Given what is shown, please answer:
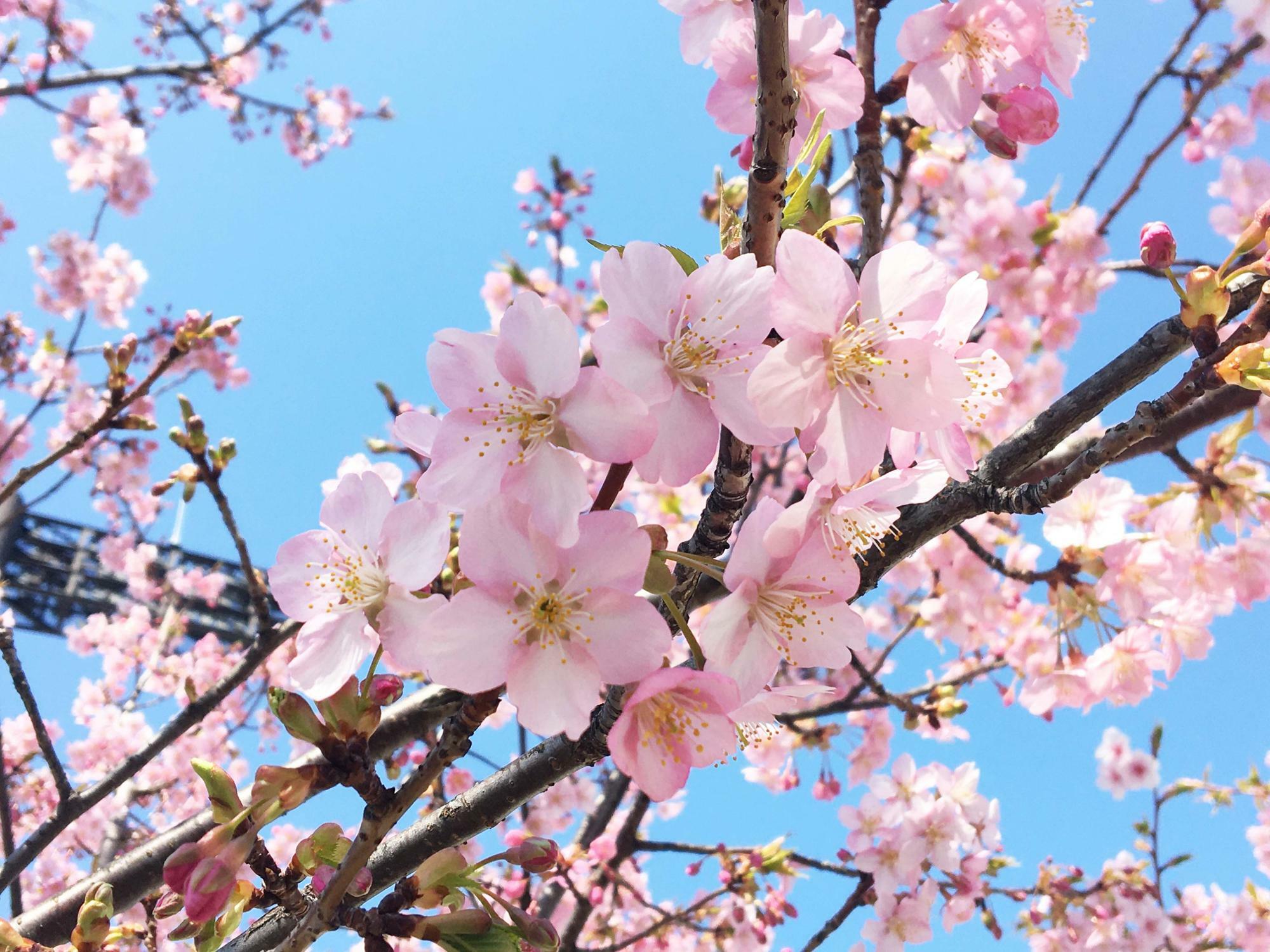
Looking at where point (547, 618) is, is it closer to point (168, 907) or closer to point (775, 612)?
point (775, 612)

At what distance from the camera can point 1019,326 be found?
4.38 m

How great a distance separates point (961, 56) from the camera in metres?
1.45

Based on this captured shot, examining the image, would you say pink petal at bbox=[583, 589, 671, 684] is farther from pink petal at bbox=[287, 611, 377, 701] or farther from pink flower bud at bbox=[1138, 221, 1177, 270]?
pink flower bud at bbox=[1138, 221, 1177, 270]

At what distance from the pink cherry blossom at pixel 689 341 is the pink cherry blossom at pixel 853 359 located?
35 millimetres

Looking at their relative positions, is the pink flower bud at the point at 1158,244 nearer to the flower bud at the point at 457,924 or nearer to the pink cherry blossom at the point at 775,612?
the pink cherry blossom at the point at 775,612

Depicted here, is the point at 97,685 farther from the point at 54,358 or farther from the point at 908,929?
the point at 908,929

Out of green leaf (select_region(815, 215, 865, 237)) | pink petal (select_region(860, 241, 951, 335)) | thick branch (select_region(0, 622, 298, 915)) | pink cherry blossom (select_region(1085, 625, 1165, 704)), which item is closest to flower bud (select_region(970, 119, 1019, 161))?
green leaf (select_region(815, 215, 865, 237))

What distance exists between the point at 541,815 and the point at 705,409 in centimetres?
484

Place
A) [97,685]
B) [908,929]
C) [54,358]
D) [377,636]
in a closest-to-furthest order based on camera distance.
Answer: [377,636] < [908,929] < [54,358] < [97,685]

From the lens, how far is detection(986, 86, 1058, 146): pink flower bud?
1.41 metres

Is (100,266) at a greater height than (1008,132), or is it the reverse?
(100,266)

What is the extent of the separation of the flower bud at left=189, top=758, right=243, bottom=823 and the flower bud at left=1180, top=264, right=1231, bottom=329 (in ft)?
4.45

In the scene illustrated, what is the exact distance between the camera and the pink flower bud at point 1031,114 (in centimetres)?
141

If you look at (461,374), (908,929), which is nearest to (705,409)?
(461,374)
